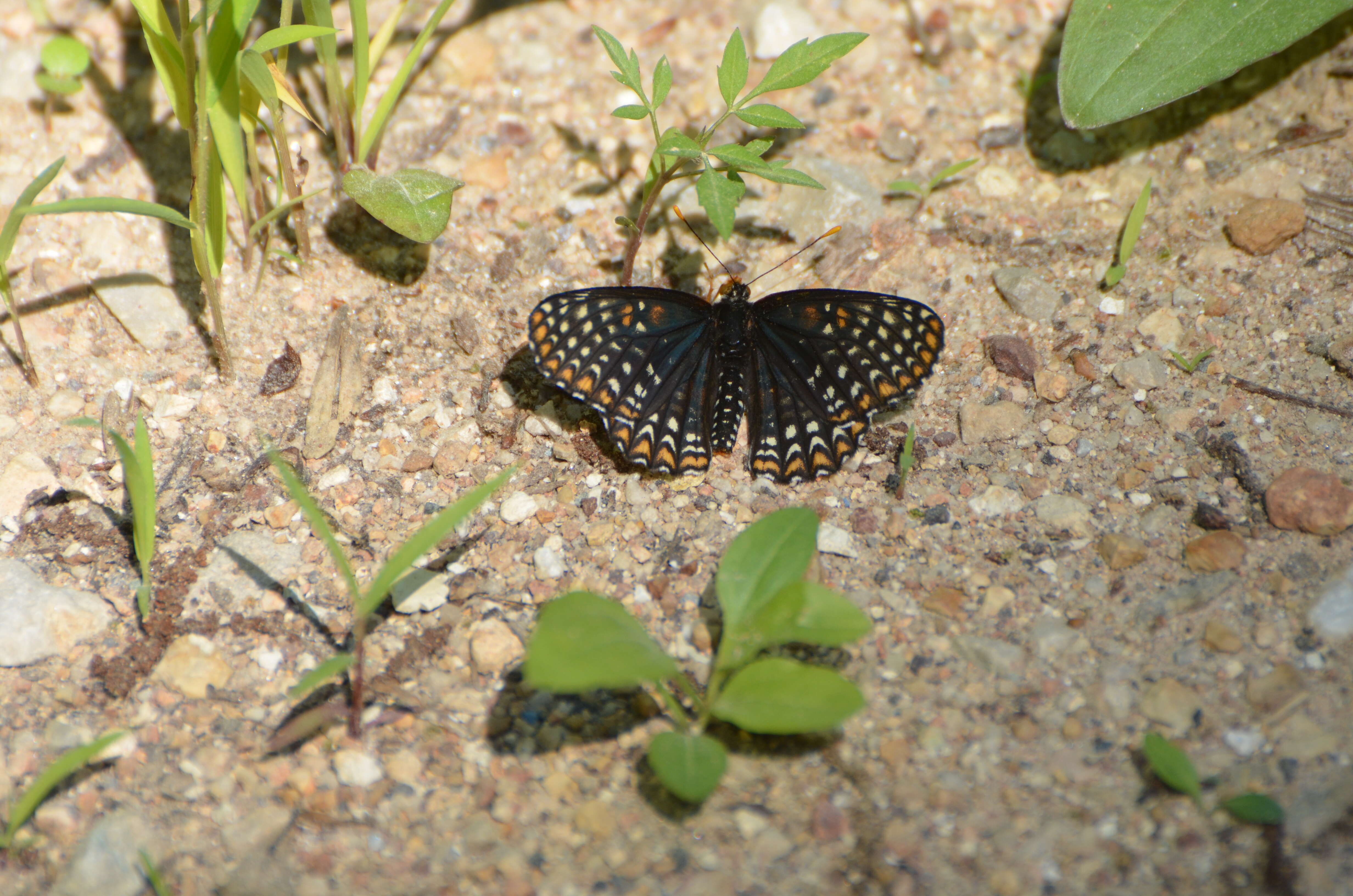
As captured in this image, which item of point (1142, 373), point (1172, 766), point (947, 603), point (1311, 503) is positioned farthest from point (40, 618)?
point (1311, 503)

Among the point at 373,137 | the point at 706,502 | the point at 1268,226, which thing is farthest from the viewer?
the point at 373,137

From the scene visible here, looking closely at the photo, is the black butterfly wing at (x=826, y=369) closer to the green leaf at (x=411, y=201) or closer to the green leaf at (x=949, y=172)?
the green leaf at (x=949, y=172)

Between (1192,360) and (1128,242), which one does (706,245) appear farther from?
(1192,360)

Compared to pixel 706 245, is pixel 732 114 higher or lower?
higher

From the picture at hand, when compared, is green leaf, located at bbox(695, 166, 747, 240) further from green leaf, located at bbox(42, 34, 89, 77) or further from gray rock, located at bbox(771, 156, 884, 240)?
green leaf, located at bbox(42, 34, 89, 77)

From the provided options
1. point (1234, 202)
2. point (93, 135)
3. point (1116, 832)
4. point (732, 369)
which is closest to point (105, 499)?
point (93, 135)
